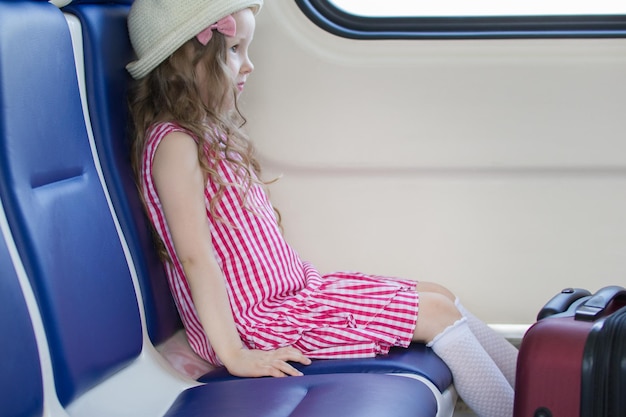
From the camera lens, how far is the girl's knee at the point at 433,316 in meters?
1.93

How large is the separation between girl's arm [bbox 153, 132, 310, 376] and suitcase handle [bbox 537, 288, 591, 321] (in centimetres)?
48

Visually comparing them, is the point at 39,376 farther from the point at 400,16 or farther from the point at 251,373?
the point at 400,16

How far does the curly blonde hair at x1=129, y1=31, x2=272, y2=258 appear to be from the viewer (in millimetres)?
1925

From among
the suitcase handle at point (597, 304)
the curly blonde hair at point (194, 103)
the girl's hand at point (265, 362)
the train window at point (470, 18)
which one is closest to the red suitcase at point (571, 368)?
the suitcase handle at point (597, 304)

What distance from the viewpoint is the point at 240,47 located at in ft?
6.80

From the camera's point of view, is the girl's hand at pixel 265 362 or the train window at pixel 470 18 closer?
the girl's hand at pixel 265 362

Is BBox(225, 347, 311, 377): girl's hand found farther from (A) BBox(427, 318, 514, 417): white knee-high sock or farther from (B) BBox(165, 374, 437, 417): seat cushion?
(A) BBox(427, 318, 514, 417): white knee-high sock

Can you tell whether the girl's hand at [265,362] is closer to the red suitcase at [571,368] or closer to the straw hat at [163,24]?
the red suitcase at [571,368]

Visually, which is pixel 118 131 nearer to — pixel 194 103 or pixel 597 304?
pixel 194 103

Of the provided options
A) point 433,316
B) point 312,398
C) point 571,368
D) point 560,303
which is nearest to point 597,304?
point 560,303

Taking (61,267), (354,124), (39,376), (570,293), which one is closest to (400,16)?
(354,124)

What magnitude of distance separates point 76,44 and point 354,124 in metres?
0.94

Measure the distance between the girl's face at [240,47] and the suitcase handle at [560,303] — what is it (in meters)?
0.84

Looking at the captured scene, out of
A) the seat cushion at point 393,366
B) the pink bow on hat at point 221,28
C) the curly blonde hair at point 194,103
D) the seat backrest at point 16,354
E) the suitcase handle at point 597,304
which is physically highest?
the pink bow on hat at point 221,28
